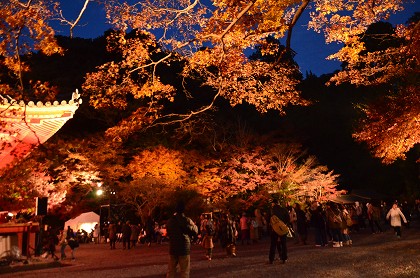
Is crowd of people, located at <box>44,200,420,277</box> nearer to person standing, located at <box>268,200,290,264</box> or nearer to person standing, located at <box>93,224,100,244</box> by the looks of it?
person standing, located at <box>268,200,290,264</box>

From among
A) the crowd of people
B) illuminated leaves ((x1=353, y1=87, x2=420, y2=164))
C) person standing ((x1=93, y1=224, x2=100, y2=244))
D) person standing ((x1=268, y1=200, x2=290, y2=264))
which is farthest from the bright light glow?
person standing ((x1=268, y1=200, x2=290, y2=264))

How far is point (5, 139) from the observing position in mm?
14977

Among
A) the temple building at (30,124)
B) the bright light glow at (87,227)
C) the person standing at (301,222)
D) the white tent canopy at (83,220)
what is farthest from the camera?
the bright light glow at (87,227)

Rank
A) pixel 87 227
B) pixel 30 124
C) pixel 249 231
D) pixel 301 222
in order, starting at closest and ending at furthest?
pixel 30 124, pixel 301 222, pixel 249 231, pixel 87 227

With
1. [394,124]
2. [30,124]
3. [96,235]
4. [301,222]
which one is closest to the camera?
[394,124]

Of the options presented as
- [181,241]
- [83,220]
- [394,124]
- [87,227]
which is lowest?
[181,241]

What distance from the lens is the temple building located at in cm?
1445

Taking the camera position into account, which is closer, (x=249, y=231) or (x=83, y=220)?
(x=249, y=231)

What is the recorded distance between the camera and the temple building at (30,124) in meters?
14.5

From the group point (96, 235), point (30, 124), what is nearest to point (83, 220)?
point (96, 235)

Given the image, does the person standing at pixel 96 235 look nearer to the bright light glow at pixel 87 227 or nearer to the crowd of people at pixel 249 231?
the crowd of people at pixel 249 231

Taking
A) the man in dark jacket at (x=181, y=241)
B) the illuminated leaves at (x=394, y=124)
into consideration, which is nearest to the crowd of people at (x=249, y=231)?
the man in dark jacket at (x=181, y=241)

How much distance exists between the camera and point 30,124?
14852 millimetres

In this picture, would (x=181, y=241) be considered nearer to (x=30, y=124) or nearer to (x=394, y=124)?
(x=394, y=124)
